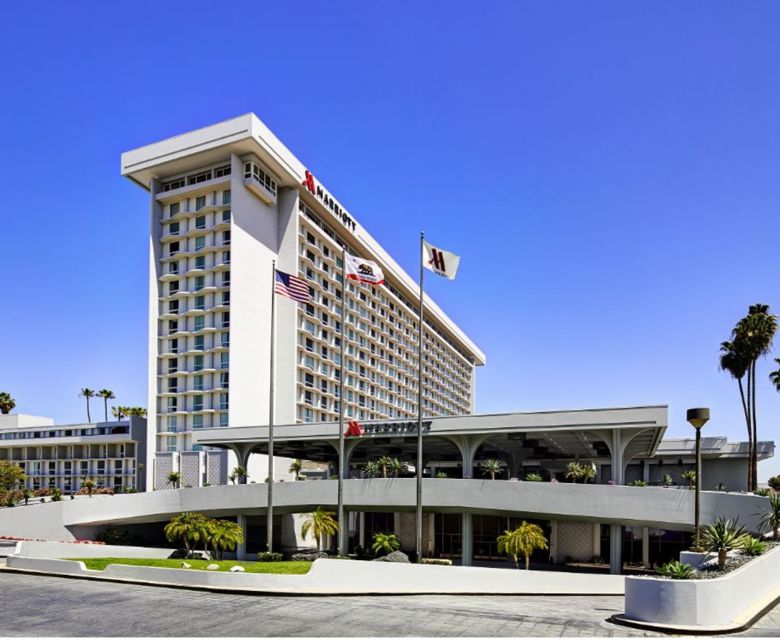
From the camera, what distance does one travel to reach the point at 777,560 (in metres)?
25.2

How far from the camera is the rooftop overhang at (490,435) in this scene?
4691 cm

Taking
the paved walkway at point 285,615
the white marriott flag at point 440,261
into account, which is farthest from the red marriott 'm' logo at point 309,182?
the paved walkway at point 285,615

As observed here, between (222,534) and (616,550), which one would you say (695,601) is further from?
(222,534)

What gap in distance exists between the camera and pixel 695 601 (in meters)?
18.7

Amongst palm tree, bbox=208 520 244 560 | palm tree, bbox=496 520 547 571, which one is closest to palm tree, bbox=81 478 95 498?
palm tree, bbox=208 520 244 560

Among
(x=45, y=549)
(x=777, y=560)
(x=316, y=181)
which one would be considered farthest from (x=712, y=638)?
(x=316, y=181)

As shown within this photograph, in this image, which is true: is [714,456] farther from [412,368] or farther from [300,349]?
[412,368]

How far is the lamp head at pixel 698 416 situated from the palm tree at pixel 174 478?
187 ft

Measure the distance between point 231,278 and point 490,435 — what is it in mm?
37375

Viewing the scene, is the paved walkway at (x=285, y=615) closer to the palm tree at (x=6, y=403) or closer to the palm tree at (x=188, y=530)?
the palm tree at (x=188, y=530)

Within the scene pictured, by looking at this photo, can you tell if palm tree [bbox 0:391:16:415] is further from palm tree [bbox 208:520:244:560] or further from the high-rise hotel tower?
palm tree [bbox 208:520:244:560]

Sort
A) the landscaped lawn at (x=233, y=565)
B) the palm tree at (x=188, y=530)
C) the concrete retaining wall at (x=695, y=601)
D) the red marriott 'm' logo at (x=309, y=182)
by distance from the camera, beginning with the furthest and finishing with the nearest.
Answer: the red marriott 'm' logo at (x=309, y=182) → the palm tree at (x=188, y=530) → the landscaped lawn at (x=233, y=565) → the concrete retaining wall at (x=695, y=601)

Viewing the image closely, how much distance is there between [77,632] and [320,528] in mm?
24109

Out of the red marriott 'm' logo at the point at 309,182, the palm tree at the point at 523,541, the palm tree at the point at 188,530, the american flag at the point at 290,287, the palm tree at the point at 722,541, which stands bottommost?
the palm tree at the point at 523,541
